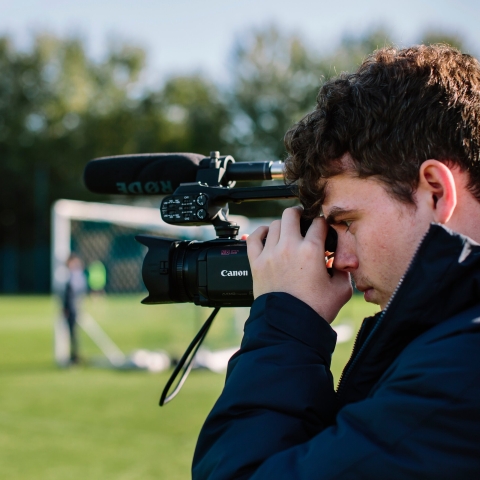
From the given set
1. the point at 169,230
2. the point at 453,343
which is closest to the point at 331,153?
the point at 453,343

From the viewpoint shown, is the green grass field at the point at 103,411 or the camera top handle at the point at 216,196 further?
the green grass field at the point at 103,411

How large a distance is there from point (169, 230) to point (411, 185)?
10.6m

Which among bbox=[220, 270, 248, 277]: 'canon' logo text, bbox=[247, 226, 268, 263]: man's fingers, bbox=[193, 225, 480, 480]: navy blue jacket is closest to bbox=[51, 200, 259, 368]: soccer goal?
bbox=[220, 270, 248, 277]: 'canon' logo text

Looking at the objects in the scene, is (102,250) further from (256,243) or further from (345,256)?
(345,256)

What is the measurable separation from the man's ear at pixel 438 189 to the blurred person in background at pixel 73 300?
8.93 metres

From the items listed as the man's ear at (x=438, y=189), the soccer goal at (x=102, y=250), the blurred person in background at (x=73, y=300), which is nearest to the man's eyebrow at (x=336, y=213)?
the man's ear at (x=438, y=189)

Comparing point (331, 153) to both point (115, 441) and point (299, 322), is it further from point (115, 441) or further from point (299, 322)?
point (115, 441)

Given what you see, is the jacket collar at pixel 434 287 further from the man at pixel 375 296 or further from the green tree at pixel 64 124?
the green tree at pixel 64 124

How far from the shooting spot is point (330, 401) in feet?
3.70

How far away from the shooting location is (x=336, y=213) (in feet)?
3.95

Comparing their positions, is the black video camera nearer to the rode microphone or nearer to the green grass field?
the rode microphone

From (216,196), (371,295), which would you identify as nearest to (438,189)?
(371,295)

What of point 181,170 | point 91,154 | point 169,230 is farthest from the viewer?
point 91,154

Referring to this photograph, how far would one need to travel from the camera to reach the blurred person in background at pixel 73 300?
9539 millimetres
